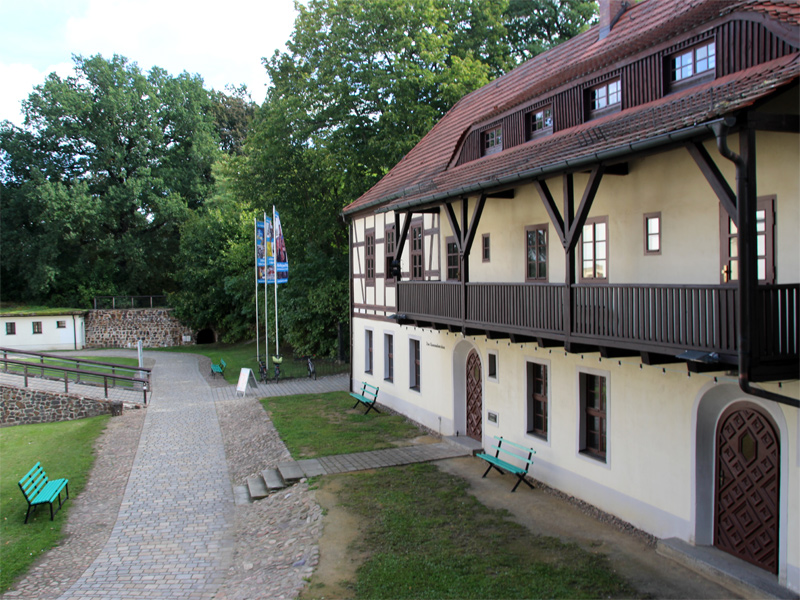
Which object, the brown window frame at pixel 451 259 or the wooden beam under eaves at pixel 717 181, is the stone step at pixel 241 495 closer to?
the brown window frame at pixel 451 259

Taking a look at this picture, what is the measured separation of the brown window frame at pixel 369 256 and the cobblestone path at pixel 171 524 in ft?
→ 20.7

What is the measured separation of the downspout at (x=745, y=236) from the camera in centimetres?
614

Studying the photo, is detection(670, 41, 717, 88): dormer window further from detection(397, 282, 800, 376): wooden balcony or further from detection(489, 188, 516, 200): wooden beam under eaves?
detection(397, 282, 800, 376): wooden balcony

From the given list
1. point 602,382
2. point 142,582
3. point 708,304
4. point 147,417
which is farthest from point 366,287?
point 708,304

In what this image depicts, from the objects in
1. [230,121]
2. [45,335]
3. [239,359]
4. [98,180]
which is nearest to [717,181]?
[239,359]

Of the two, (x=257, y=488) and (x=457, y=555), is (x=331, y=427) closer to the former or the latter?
(x=257, y=488)

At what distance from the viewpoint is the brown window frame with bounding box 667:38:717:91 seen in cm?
902

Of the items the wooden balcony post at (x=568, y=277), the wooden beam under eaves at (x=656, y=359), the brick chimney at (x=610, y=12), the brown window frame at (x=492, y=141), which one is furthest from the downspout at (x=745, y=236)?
the brick chimney at (x=610, y=12)

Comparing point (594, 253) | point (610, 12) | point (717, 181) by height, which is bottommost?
point (594, 253)

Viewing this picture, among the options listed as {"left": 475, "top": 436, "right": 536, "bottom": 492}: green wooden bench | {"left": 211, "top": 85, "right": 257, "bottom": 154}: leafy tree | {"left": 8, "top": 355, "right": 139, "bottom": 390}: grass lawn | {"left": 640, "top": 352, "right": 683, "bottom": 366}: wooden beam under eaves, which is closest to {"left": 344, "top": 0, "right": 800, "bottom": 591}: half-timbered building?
{"left": 640, "top": 352, "right": 683, "bottom": 366}: wooden beam under eaves

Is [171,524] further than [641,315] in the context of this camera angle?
Yes

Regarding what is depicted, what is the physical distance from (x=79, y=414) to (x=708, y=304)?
21076 millimetres

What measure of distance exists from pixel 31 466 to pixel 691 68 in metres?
16.3

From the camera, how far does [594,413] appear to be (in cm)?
1009
